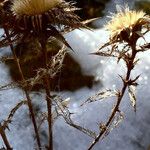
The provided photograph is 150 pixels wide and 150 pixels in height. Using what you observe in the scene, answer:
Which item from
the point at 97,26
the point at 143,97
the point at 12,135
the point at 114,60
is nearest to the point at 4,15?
the point at 12,135

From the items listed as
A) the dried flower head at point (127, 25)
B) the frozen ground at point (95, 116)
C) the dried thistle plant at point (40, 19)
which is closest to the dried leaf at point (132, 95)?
the dried flower head at point (127, 25)

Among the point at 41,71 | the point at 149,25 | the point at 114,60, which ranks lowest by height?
the point at 114,60

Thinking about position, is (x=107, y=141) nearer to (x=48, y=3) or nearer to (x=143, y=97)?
(x=143, y=97)

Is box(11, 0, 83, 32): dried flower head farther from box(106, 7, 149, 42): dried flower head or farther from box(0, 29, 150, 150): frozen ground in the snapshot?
box(0, 29, 150, 150): frozen ground

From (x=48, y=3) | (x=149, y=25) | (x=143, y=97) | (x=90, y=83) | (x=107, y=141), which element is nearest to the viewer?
(x=48, y=3)

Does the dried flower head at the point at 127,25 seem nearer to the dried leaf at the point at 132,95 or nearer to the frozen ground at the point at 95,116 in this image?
the dried leaf at the point at 132,95

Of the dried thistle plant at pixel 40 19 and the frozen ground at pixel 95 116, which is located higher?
the dried thistle plant at pixel 40 19

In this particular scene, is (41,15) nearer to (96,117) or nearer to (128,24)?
(128,24)

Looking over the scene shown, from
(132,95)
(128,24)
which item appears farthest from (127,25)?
(132,95)
